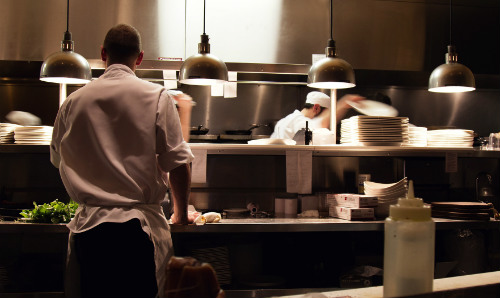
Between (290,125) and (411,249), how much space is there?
4.01 meters

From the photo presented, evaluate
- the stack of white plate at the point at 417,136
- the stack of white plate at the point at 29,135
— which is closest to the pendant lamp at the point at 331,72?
the stack of white plate at the point at 417,136

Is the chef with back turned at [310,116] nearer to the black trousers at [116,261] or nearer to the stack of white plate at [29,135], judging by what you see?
the stack of white plate at [29,135]

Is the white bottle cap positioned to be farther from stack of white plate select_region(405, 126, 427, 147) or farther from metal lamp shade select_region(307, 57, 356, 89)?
stack of white plate select_region(405, 126, 427, 147)

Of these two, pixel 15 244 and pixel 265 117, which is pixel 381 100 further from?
pixel 15 244

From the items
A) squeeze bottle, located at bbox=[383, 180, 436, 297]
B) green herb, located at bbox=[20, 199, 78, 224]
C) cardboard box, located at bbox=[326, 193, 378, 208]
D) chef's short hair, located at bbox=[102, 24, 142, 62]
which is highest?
chef's short hair, located at bbox=[102, 24, 142, 62]

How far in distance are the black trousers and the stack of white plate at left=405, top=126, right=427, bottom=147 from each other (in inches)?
111

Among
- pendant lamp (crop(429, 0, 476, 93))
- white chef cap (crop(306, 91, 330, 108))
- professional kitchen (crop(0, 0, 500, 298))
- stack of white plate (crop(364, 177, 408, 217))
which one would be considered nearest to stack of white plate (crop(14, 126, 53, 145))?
professional kitchen (crop(0, 0, 500, 298))

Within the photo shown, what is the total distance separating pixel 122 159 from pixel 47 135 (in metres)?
2.12

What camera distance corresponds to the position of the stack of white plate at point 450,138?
13.5 feet

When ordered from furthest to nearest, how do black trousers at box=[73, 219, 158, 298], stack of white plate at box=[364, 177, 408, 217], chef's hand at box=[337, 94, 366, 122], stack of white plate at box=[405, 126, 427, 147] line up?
chef's hand at box=[337, 94, 366, 122]
stack of white plate at box=[405, 126, 427, 147]
stack of white plate at box=[364, 177, 408, 217]
black trousers at box=[73, 219, 158, 298]

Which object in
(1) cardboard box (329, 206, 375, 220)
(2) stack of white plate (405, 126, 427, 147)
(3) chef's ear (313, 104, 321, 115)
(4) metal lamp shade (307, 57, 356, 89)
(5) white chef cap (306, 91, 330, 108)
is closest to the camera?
(4) metal lamp shade (307, 57, 356, 89)

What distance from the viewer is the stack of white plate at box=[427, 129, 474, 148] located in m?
4.11

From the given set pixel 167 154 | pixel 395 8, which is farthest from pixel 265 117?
pixel 167 154

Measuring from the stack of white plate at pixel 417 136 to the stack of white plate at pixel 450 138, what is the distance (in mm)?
129
